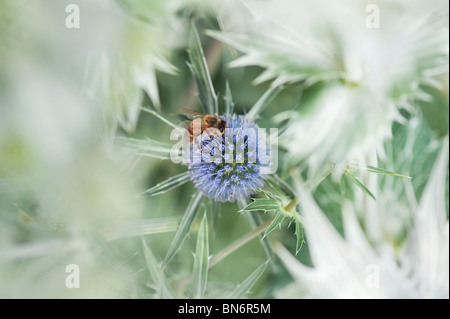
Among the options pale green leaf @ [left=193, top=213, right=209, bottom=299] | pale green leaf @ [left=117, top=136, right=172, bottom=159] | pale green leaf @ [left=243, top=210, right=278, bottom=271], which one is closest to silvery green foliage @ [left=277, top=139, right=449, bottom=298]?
pale green leaf @ [left=243, top=210, right=278, bottom=271]

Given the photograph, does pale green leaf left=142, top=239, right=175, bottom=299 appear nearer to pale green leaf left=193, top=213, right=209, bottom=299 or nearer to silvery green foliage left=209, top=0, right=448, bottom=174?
pale green leaf left=193, top=213, right=209, bottom=299

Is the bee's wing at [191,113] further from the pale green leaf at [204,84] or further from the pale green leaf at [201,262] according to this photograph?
the pale green leaf at [201,262]

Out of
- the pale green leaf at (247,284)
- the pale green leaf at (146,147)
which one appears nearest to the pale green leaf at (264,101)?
the pale green leaf at (146,147)

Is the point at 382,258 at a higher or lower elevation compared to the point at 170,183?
lower

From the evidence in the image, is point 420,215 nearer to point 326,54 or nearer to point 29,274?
point 326,54

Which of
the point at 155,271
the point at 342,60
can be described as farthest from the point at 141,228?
the point at 342,60

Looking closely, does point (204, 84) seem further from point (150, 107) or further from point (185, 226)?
point (185, 226)
